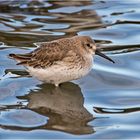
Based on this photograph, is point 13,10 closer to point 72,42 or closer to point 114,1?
point 114,1

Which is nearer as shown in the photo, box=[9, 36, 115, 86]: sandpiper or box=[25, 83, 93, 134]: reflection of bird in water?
box=[25, 83, 93, 134]: reflection of bird in water

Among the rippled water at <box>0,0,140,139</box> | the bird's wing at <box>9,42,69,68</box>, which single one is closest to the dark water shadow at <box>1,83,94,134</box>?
the rippled water at <box>0,0,140,139</box>

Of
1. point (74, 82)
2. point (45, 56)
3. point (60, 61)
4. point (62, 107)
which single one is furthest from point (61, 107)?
point (74, 82)

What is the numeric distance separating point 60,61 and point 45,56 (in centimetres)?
25

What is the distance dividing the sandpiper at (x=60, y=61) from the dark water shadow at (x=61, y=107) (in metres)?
0.23

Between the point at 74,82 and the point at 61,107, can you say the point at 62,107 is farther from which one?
Result: the point at 74,82

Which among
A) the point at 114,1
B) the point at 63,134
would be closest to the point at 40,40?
the point at 114,1

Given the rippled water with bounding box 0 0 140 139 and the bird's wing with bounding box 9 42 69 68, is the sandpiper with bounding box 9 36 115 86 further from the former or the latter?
the rippled water with bounding box 0 0 140 139

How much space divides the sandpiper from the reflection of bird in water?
0.72 feet

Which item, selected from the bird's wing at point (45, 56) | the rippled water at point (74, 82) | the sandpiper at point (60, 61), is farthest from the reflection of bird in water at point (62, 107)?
the bird's wing at point (45, 56)

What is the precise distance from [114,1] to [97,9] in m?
0.87

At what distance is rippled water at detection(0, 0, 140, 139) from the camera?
8586 mm

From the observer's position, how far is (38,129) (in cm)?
845

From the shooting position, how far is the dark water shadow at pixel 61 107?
8.55m
